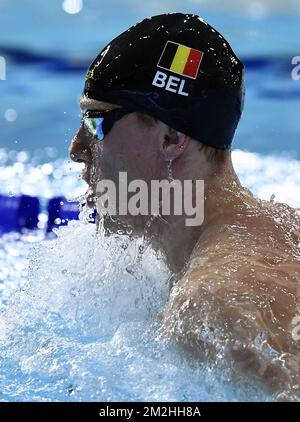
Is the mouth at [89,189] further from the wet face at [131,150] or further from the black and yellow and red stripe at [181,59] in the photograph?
the black and yellow and red stripe at [181,59]

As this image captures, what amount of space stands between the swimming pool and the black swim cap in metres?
0.42

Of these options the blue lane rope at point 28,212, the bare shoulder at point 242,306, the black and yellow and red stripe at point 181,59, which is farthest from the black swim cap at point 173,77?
the blue lane rope at point 28,212

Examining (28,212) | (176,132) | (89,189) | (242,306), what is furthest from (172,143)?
(28,212)

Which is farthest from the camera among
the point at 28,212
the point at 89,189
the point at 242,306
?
the point at 28,212

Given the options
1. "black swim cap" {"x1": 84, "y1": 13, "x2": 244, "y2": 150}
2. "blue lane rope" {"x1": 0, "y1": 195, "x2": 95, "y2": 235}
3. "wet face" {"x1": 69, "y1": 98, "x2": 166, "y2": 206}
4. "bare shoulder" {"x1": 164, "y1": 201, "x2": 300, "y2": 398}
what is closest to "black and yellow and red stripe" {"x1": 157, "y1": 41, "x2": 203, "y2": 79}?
"black swim cap" {"x1": 84, "y1": 13, "x2": 244, "y2": 150}

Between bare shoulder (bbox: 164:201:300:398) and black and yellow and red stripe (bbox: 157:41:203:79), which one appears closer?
bare shoulder (bbox: 164:201:300:398)

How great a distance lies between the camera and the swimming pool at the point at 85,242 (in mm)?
1772

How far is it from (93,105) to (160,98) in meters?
0.20

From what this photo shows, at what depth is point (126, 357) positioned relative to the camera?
1.84 meters

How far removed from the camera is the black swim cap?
201 centimetres

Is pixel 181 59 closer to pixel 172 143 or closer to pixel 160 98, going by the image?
pixel 160 98

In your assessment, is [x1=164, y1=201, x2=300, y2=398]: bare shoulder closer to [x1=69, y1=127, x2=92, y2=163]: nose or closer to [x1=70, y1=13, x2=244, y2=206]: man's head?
[x1=70, y1=13, x2=244, y2=206]: man's head

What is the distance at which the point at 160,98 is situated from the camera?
2.01m

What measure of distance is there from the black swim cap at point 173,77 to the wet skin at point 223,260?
0.19 feet
